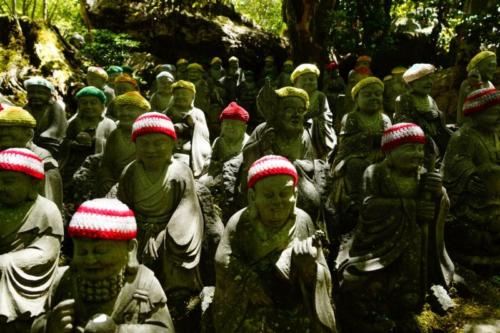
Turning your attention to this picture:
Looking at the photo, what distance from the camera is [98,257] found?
9.34ft

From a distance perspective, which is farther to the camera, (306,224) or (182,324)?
(182,324)

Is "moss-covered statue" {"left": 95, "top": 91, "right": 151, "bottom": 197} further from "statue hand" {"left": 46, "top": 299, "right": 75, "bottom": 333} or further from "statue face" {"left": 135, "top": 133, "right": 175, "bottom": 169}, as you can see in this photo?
"statue hand" {"left": 46, "top": 299, "right": 75, "bottom": 333}

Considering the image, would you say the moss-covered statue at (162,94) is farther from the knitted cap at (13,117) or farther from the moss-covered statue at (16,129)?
the knitted cap at (13,117)

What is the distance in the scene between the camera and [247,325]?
3502 millimetres

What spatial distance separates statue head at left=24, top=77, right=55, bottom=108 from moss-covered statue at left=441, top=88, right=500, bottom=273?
627 centimetres

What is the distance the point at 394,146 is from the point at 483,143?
76.1 inches

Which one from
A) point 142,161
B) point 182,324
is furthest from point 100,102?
point 182,324

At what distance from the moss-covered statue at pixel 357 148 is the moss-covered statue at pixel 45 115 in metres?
4.60

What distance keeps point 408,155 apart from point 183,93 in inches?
219

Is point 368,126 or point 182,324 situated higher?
point 368,126

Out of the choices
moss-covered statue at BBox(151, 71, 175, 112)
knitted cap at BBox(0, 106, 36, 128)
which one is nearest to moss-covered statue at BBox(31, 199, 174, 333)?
knitted cap at BBox(0, 106, 36, 128)

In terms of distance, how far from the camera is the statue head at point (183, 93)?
8961mm

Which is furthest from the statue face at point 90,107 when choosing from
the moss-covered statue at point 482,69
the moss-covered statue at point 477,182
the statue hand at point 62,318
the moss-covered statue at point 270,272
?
the moss-covered statue at point 482,69

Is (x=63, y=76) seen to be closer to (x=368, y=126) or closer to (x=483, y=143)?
(x=368, y=126)
